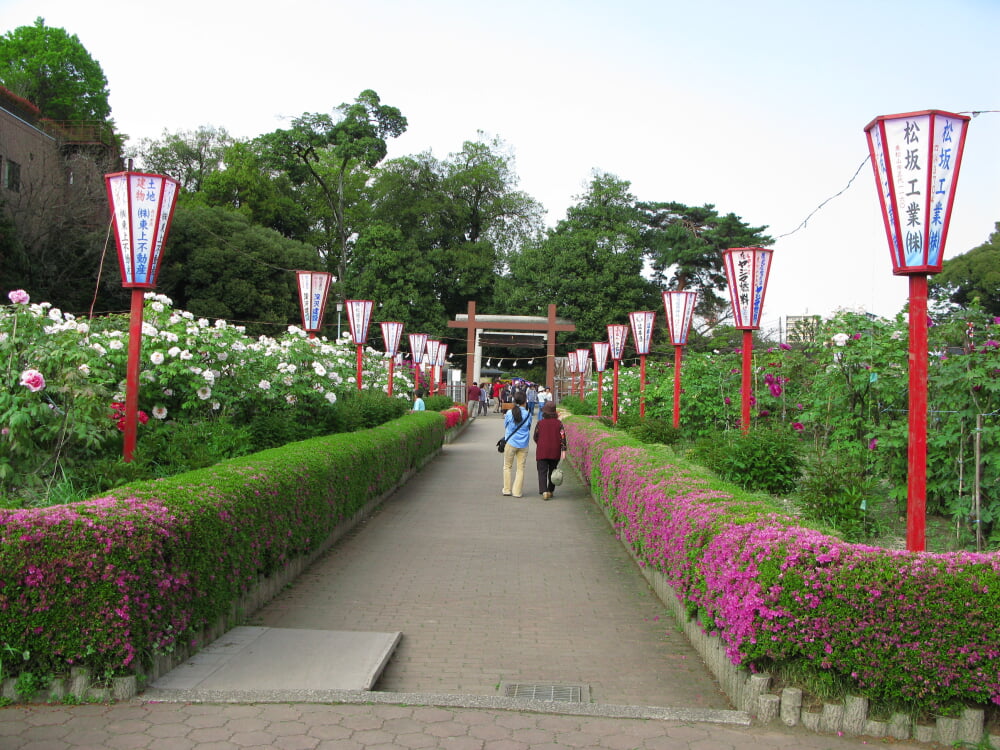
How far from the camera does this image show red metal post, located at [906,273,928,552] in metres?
4.54

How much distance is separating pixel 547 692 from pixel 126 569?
91.3 inches

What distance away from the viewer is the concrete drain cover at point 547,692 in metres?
4.52

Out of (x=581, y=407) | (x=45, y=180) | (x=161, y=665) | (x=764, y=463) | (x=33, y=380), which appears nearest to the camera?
(x=161, y=665)

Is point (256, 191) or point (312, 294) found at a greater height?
point (256, 191)

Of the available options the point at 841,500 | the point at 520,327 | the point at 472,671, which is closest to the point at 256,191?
the point at 520,327

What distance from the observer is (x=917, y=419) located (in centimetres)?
462

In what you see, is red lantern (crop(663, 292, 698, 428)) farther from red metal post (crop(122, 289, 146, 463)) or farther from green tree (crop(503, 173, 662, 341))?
green tree (crop(503, 173, 662, 341))

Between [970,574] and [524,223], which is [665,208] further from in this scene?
[970,574]

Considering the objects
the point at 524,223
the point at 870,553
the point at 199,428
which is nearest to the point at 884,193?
the point at 870,553

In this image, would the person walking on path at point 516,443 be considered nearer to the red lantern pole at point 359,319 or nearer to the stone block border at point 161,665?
the red lantern pole at point 359,319

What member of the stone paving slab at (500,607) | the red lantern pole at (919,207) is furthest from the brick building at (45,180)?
the red lantern pole at (919,207)

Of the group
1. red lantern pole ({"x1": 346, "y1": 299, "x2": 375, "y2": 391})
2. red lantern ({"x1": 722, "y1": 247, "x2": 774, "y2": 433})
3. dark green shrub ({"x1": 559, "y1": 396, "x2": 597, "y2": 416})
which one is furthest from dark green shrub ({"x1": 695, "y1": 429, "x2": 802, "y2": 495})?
dark green shrub ({"x1": 559, "y1": 396, "x2": 597, "y2": 416})

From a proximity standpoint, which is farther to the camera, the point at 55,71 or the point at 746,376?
the point at 55,71

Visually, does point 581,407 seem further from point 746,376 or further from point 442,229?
point 442,229
